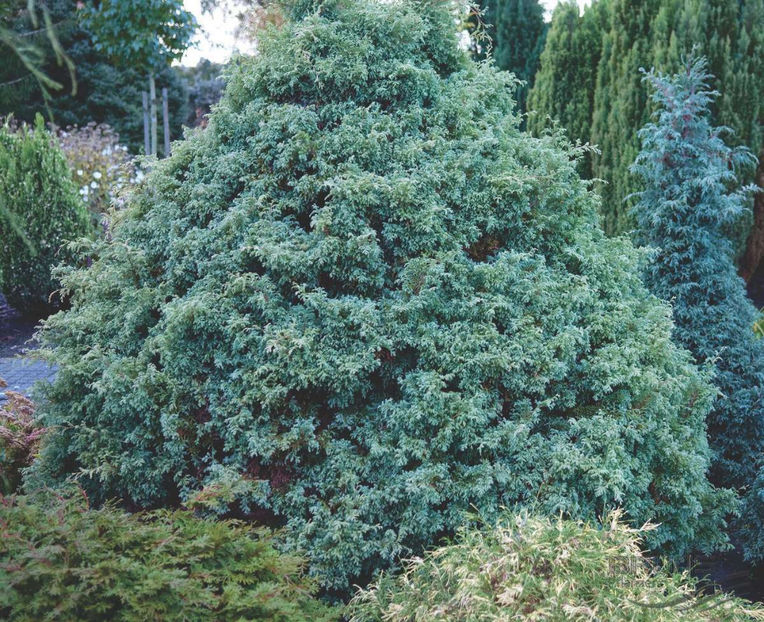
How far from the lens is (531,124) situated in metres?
7.77

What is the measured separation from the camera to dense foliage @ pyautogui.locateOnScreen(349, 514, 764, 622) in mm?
2129

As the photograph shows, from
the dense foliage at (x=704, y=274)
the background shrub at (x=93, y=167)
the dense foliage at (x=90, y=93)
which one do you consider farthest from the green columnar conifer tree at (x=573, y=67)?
the dense foliage at (x=90, y=93)

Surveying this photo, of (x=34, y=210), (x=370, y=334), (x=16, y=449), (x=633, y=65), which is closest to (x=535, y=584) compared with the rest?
(x=370, y=334)

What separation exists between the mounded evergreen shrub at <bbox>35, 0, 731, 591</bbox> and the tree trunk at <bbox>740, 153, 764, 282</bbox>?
15.9 ft

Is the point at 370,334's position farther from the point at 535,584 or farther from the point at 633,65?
the point at 633,65

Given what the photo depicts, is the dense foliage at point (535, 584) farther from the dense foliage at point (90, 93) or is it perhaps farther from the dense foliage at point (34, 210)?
the dense foliage at point (90, 93)

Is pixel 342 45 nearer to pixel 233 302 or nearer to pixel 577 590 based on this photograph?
pixel 233 302

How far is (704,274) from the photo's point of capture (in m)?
4.55

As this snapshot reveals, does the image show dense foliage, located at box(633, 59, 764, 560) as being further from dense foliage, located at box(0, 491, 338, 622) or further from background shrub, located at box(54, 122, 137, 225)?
background shrub, located at box(54, 122, 137, 225)

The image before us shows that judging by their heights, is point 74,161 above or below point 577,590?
above

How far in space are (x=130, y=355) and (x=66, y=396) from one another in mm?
356

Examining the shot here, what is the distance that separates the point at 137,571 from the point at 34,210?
25.4 feet

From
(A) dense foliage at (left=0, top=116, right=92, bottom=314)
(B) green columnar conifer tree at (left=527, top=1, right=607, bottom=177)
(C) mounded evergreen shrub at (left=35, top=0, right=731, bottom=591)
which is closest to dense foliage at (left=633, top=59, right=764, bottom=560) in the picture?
(C) mounded evergreen shrub at (left=35, top=0, right=731, bottom=591)

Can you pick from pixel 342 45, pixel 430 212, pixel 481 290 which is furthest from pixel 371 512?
pixel 342 45
